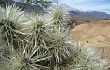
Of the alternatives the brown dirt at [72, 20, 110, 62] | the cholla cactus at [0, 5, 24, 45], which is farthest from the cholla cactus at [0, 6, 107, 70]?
the brown dirt at [72, 20, 110, 62]

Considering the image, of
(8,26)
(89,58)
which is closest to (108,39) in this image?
(89,58)

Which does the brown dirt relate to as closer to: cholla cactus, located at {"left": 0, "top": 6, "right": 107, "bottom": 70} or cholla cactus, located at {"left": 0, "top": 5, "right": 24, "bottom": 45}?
cholla cactus, located at {"left": 0, "top": 6, "right": 107, "bottom": 70}

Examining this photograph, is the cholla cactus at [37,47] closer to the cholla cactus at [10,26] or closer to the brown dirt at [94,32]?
the cholla cactus at [10,26]

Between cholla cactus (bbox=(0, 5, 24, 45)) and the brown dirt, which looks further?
the brown dirt

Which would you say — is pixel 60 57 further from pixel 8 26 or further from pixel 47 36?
pixel 8 26

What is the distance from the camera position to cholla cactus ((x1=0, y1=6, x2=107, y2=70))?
5.70 metres

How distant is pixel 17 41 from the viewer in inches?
234

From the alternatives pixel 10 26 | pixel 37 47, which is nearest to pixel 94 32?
pixel 37 47

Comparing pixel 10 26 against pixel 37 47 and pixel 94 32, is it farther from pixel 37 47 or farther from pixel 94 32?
pixel 94 32

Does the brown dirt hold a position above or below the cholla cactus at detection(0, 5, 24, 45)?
below

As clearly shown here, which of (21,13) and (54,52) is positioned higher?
(21,13)

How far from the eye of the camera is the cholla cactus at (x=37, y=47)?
5.70 metres

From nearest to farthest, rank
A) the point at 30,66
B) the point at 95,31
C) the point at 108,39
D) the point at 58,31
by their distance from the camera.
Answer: the point at 30,66 < the point at 58,31 < the point at 108,39 < the point at 95,31

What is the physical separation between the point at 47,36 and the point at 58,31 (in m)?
0.23
